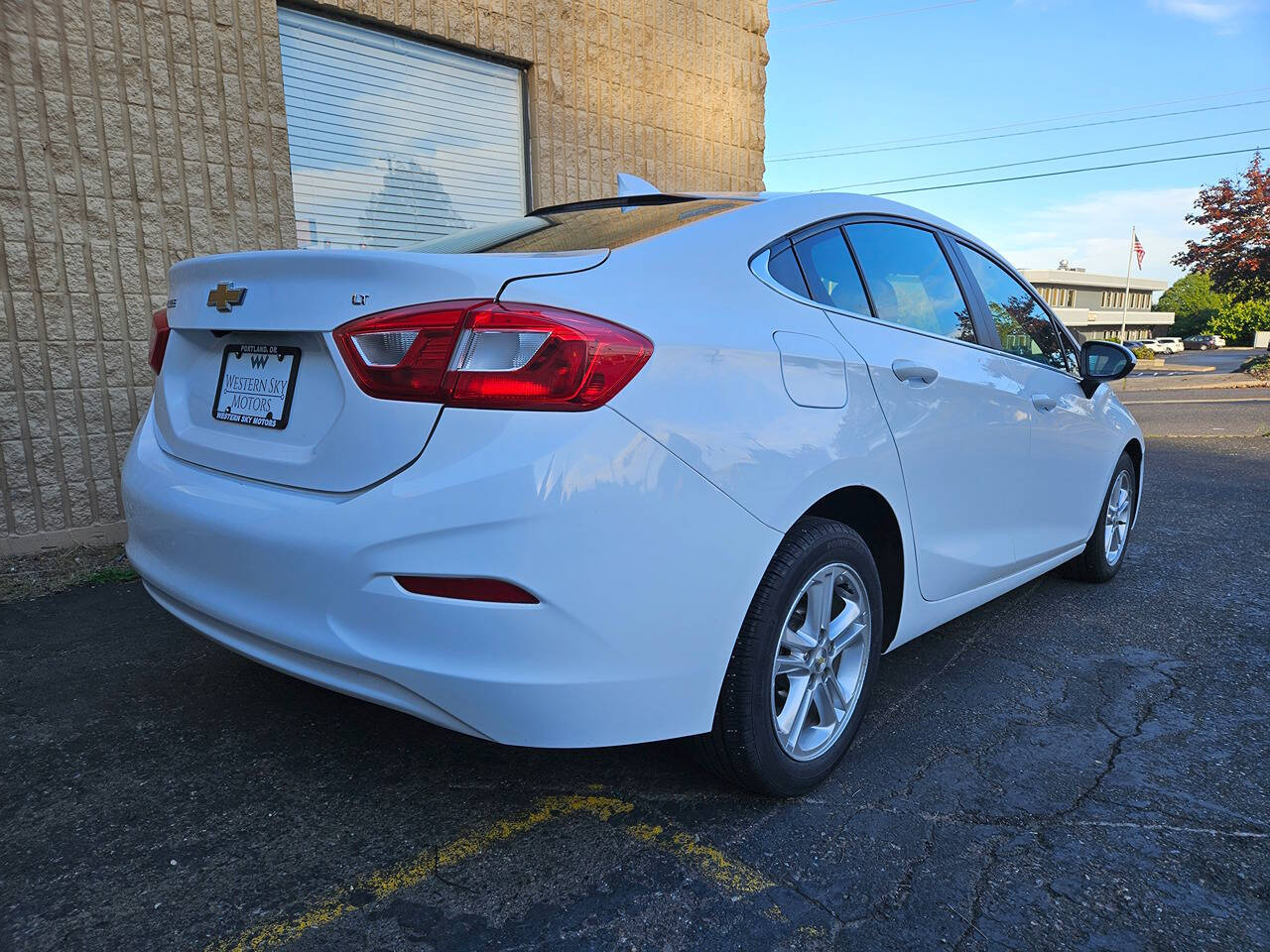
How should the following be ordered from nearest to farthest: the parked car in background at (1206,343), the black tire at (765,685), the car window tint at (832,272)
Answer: the black tire at (765,685), the car window tint at (832,272), the parked car in background at (1206,343)

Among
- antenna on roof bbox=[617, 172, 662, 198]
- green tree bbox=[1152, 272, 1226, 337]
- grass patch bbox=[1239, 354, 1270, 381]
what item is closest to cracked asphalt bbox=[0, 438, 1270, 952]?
antenna on roof bbox=[617, 172, 662, 198]

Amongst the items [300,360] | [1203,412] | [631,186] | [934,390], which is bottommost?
[1203,412]

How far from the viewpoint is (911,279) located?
3047 mm

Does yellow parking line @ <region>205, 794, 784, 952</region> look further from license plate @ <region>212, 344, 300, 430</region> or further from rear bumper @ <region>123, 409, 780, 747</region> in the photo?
license plate @ <region>212, 344, 300, 430</region>

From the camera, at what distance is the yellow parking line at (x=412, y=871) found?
1.86m

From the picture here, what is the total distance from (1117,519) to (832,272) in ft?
9.13

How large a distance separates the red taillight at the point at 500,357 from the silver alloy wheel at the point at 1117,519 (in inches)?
134

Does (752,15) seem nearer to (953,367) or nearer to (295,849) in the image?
(953,367)

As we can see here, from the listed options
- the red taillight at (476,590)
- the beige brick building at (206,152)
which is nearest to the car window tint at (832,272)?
the red taillight at (476,590)

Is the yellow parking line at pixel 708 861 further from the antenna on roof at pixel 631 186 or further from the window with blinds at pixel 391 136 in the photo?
the window with blinds at pixel 391 136

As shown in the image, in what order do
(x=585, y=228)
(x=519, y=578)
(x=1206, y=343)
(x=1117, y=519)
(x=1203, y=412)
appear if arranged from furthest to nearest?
(x=1206, y=343) < (x=1203, y=412) < (x=1117, y=519) < (x=585, y=228) < (x=519, y=578)

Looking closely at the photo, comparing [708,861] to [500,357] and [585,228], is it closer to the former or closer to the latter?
[500,357]

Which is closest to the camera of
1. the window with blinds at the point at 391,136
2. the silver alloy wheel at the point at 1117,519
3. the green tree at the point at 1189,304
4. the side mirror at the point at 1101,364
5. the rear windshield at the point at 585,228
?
the rear windshield at the point at 585,228

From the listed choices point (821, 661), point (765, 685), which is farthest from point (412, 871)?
point (821, 661)
